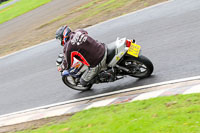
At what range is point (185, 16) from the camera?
421 inches

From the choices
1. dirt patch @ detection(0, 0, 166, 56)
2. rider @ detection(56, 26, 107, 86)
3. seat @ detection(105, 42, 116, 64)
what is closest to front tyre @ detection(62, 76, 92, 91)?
rider @ detection(56, 26, 107, 86)

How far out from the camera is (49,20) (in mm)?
17781

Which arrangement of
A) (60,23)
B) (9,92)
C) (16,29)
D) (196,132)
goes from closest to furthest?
(196,132)
(9,92)
(60,23)
(16,29)

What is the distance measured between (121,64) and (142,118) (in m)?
2.62

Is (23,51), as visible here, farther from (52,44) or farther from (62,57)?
(62,57)

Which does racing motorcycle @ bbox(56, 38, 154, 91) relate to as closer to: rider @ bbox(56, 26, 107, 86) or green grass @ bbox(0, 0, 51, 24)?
rider @ bbox(56, 26, 107, 86)

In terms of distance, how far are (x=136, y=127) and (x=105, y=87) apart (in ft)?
11.5

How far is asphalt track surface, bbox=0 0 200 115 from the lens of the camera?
794 centimetres

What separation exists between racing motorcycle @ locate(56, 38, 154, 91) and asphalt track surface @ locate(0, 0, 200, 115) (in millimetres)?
351

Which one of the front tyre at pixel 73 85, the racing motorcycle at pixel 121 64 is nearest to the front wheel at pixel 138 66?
the racing motorcycle at pixel 121 64

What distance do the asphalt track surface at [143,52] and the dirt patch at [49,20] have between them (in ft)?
3.56

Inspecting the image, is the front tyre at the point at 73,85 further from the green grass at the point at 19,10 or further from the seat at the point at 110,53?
the green grass at the point at 19,10

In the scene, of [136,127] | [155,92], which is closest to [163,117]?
[136,127]

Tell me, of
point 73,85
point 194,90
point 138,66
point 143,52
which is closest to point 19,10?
point 143,52
